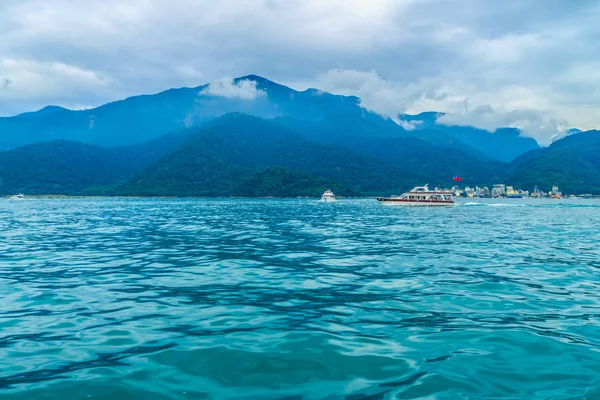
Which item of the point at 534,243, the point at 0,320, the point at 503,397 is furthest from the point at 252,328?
the point at 534,243

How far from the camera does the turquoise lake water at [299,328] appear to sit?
22.9 feet

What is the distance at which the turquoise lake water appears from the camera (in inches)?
275

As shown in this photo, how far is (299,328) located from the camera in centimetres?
993

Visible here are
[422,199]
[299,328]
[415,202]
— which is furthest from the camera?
[422,199]

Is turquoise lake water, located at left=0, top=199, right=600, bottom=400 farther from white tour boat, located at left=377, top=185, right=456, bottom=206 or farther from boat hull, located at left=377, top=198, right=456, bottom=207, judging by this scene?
white tour boat, located at left=377, top=185, right=456, bottom=206

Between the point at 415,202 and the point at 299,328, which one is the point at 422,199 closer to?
the point at 415,202

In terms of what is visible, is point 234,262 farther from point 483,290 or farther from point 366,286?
point 483,290

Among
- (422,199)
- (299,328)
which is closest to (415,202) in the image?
(422,199)

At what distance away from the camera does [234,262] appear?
20.0m

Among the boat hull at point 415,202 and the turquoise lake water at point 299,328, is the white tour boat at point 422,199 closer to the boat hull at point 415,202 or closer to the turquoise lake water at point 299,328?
the boat hull at point 415,202

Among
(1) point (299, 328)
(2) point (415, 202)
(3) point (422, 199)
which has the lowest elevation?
(1) point (299, 328)

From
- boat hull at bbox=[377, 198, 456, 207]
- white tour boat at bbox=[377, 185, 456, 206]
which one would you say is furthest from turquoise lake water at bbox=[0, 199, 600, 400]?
white tour boat at bbox=[377, 185, 456, 206]

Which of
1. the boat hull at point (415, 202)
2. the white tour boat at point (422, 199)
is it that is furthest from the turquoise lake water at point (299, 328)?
the white tour boat at point (422, 199)

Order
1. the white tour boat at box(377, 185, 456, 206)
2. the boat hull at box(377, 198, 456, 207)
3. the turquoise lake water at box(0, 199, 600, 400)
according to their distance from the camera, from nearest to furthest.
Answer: the turquoise lake water at box(0, 199, 600, 400) < the boat hull at box(377, 198, 456, 207) < the white tour boat at box(377, 185, 456, 206)
